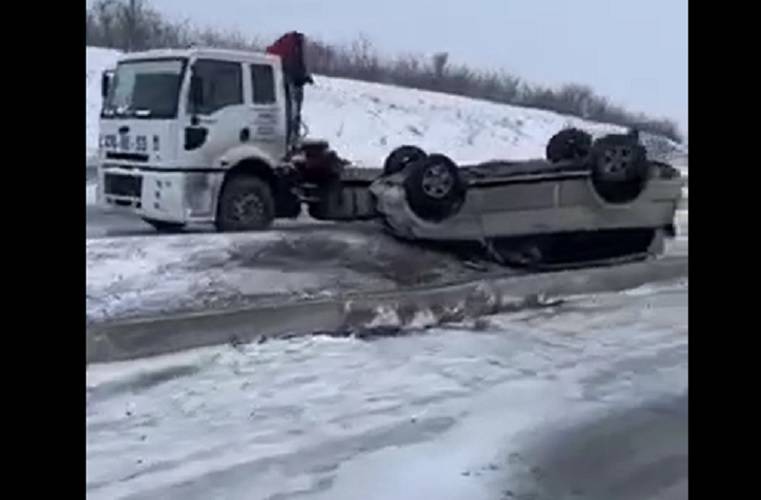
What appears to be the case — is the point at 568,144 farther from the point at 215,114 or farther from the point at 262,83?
the point at 215,114

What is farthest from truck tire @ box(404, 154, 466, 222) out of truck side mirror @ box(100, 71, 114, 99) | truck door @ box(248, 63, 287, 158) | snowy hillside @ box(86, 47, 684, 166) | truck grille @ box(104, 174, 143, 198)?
snowy hillside @ box(86, 47, 684, 166)

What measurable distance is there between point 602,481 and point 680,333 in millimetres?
3833

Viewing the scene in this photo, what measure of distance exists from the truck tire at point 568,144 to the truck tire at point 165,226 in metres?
4.43

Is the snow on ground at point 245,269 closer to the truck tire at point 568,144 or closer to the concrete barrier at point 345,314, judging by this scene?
the concrete barrier at point 345,314

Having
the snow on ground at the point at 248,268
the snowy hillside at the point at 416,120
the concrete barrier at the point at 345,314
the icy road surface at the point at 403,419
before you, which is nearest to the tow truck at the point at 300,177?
the snow on ground at the point at 248,268

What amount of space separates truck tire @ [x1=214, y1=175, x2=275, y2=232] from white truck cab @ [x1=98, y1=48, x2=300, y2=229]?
2 centimetres

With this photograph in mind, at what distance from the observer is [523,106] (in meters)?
20.4

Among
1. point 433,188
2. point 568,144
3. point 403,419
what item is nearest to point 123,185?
point 433,188

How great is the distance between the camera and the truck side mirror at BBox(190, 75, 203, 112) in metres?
12.8

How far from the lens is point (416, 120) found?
21.4 m

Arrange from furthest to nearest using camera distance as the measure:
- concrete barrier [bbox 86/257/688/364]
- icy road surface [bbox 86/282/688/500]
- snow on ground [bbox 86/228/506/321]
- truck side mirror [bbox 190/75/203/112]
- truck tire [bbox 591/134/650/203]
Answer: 1. truck side mirror [bbox 190/75/203/112]
2. truck tire [bbox 591/134/650/203]
3. snow on ground [bbox 86/228/506/321]
4. concrete barrier [bbox 86/257/688/364]
5. icy road surface [bbox 86/282/688/500]

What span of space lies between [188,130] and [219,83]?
2.15ft

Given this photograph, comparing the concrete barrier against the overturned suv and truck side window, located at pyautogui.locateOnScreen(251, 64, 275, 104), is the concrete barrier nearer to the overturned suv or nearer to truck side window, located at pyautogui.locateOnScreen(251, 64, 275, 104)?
the overturned suv
